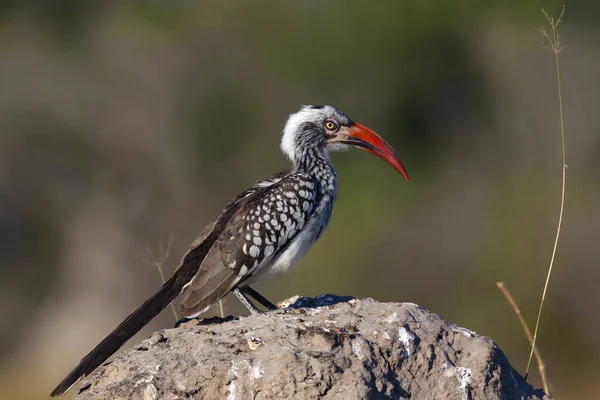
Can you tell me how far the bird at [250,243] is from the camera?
250 inches

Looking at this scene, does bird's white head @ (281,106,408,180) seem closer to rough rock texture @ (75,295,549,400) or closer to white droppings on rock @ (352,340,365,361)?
rough rock texture @ (75,295,549,400)

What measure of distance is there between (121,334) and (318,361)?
4.40 feet

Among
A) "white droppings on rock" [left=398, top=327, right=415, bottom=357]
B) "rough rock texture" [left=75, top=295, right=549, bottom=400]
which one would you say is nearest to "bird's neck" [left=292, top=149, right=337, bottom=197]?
"rough rock texture" [left=75, top=295, right=549, bottom=400]

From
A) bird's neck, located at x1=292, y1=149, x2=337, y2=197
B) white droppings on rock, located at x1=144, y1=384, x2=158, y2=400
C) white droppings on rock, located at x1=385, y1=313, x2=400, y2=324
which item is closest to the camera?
white droppings on rock, located at x1=144, y1=384, x2=158, y2=400

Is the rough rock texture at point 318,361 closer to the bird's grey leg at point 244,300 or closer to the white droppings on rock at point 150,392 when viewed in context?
the white droppings on rock at point 150,392

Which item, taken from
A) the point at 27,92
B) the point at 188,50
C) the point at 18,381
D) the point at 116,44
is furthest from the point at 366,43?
the point at 18,381

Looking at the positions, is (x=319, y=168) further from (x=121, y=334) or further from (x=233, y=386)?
(x=233, y=386)

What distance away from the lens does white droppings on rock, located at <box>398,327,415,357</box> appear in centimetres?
546

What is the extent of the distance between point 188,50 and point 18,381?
7.79 meters

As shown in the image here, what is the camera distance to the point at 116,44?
19281mm

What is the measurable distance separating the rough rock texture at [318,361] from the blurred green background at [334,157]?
29.1 ft

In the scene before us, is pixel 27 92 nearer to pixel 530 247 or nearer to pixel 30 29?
pixel 30 29

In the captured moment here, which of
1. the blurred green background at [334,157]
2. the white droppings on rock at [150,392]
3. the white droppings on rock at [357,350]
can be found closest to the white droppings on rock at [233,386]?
the white droppings on rock at [150,392]

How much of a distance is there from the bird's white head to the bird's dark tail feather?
5.34 feet
